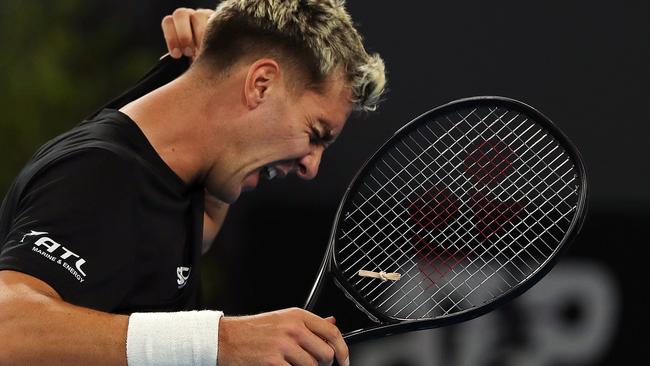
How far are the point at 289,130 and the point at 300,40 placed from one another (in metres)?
0.19

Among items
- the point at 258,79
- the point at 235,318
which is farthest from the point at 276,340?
the point at 258,79

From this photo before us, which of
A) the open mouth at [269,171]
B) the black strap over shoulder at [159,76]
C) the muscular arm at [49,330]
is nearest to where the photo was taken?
the muscular arm at [49,330]

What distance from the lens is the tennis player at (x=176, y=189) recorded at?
1903 millimetres

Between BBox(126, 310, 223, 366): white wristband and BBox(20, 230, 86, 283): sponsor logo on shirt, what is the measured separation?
0.45 feet

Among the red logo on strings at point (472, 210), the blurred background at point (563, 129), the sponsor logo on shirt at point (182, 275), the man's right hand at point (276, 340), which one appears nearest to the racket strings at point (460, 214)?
the red logo on strings at point (472, 210)

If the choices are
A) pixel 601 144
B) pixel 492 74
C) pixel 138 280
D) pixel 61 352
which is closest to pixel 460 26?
pixel 492 74

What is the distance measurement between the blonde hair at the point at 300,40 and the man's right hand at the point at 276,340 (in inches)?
22.3

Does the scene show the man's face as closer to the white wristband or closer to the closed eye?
the closed eye

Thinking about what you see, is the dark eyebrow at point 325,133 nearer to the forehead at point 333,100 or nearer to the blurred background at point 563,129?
the forehead at point 333,100

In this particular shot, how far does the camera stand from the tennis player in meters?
1.90

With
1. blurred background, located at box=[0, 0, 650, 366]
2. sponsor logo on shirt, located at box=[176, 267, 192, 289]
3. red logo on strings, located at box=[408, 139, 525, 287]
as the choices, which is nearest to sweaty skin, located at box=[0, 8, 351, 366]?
sponsor logo on shirt, located at box=[176, 267, 192, 289]

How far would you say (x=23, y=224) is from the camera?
1973 mm

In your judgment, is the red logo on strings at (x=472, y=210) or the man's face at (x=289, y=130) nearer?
the man's face at (x=289, y=130)

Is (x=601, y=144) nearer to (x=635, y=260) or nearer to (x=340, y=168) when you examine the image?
(x=635, y=260)
